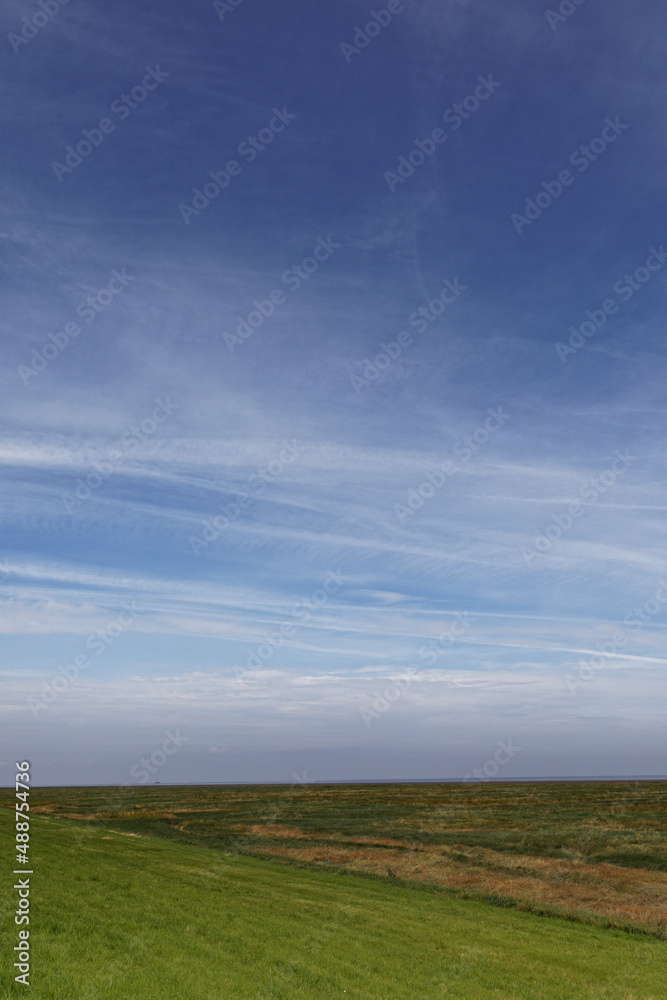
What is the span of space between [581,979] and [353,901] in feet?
43.9

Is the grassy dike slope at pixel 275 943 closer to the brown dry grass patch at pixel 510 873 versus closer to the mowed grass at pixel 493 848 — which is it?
the brown dry grass patch at pixel 510 873

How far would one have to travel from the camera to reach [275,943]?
2308 centimetres

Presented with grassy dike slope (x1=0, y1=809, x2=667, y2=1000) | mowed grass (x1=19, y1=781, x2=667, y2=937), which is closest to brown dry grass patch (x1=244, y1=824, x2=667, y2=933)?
mowed grass (x1=19, y1=781, x2=667, y2=937)

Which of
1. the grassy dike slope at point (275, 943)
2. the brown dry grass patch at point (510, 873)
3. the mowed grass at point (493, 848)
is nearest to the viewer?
the grassy dike slope at point (275, 943)

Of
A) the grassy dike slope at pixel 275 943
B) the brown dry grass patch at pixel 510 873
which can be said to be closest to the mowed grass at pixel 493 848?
the brown dry grass patch at pixel 510 873

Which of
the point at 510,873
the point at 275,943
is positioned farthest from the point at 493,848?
the point at 275,943

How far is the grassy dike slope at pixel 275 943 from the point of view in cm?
1809

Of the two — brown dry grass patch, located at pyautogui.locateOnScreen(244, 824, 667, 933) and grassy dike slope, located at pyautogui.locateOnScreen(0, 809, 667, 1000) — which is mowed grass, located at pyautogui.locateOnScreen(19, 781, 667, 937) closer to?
brown dry grass patch, located at pyautogui.locateOnScreen(244, 824, 667, 933)

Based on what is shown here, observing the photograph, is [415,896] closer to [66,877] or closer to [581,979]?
[581,979]

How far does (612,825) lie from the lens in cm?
8562

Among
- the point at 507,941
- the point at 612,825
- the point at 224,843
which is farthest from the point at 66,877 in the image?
the point at 612,825

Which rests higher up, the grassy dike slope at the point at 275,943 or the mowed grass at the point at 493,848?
the grassy dike slope at the point at 275,943

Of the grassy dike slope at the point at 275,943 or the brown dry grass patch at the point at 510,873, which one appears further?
the brown dry grass patch at the point at 510,873

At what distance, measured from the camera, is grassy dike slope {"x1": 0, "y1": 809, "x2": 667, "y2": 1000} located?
1809 cm
